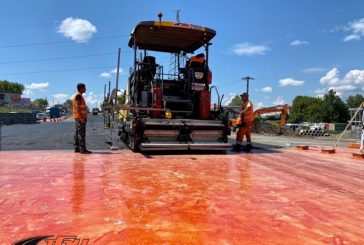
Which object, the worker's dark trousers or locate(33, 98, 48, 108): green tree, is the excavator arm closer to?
the worker's dark trousers

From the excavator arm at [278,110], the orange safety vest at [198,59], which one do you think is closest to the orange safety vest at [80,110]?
the orange safety vest at [198,59]

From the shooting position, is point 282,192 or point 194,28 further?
point 194,28

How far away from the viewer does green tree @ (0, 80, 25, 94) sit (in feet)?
388

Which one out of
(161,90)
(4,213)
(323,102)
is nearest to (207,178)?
(4,213)

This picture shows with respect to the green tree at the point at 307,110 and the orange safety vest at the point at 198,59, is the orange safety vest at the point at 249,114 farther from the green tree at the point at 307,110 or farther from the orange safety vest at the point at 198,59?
the green tree at the point at 307,110

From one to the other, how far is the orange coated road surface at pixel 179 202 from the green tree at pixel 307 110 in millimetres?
84862

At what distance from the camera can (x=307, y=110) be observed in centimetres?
9138

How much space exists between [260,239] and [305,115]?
9432cm

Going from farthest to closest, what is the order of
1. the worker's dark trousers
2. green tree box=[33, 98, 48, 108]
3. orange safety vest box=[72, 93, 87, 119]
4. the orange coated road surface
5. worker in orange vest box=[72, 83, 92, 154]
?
1. green tree box=[33, 98, 48, 108]
2. orange safety vest box=[72, 93, 87, 119]
3. worker in orange vest box=[72, 83, 92, 154]
4. the worker's dark trousers
5. the orange coated road surface

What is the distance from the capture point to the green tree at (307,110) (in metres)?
86.1

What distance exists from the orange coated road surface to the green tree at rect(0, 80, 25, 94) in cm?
12636

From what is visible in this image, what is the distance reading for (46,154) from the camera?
25.5 ft

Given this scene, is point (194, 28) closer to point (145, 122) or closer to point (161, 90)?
point (161, 90)

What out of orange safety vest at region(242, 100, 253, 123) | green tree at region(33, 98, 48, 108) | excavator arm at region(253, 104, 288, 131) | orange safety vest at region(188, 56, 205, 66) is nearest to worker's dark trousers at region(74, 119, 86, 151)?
orange safety vest at region(188, 56, 205, 66)
